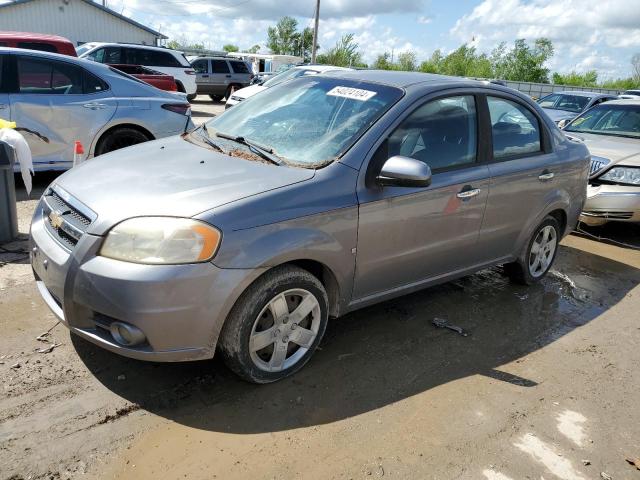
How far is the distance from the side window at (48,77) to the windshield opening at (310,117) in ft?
11.4

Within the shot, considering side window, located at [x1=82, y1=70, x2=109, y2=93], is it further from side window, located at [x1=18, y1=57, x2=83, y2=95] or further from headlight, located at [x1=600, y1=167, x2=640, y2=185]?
headlight, located at [x1=600, y1=167, x2=640, y2=185]

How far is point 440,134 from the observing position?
12.6ft

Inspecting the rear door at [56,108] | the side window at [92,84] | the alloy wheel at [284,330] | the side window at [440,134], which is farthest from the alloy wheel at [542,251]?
the side window at [92,84]

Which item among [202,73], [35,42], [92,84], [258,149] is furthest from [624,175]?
[202,73]

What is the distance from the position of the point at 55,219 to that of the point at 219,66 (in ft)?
70.5

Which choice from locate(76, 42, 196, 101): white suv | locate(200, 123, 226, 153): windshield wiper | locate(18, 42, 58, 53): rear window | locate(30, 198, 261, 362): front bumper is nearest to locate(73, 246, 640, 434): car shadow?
locate(30, 198, 261, 362): front bumper

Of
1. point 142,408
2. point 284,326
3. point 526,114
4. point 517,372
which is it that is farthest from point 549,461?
point 526,114

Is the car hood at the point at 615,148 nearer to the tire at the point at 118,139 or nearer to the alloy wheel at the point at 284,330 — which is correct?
the alloy wheel at the point at 284,330

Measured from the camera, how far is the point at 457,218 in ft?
12.9

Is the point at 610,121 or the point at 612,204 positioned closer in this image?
the point at 612,204

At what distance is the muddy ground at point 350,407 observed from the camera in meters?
2.62

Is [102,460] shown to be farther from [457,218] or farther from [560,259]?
[560,259]

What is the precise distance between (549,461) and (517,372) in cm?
87

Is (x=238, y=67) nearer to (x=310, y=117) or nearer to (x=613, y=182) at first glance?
(x=613, y=182)
